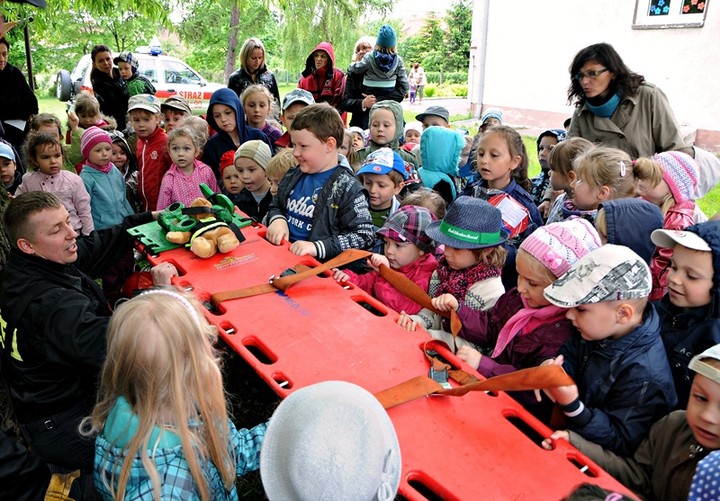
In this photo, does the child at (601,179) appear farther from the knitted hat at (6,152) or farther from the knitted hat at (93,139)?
the knitted hat at (6,152)

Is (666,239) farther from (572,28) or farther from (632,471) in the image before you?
(572,28)

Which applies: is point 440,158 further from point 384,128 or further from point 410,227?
point 410,227

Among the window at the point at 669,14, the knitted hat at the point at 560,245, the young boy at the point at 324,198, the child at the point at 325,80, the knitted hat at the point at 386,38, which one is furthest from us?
the window at the point at 669,14

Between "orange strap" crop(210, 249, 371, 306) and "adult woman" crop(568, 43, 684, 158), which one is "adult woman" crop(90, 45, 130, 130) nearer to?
"orange strap" crop(210, 249, 371, 306)

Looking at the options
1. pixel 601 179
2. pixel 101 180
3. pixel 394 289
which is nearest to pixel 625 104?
pixel 601 179

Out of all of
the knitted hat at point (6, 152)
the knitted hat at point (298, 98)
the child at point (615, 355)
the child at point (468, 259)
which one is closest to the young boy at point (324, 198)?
the child at point (468, 259)

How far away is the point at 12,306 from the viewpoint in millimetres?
2291

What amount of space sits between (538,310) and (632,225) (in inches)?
25.9

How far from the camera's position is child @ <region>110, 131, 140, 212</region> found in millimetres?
5418

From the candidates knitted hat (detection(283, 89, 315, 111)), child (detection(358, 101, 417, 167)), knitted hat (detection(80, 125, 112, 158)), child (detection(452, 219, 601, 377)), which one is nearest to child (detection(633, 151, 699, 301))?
child (detection(452, 219, 601, 377))

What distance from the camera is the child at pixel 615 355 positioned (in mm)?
1851

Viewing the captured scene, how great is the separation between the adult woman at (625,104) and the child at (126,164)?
440 centimetres

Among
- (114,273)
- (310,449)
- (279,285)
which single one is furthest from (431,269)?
(114,273)

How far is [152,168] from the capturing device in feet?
17.1
